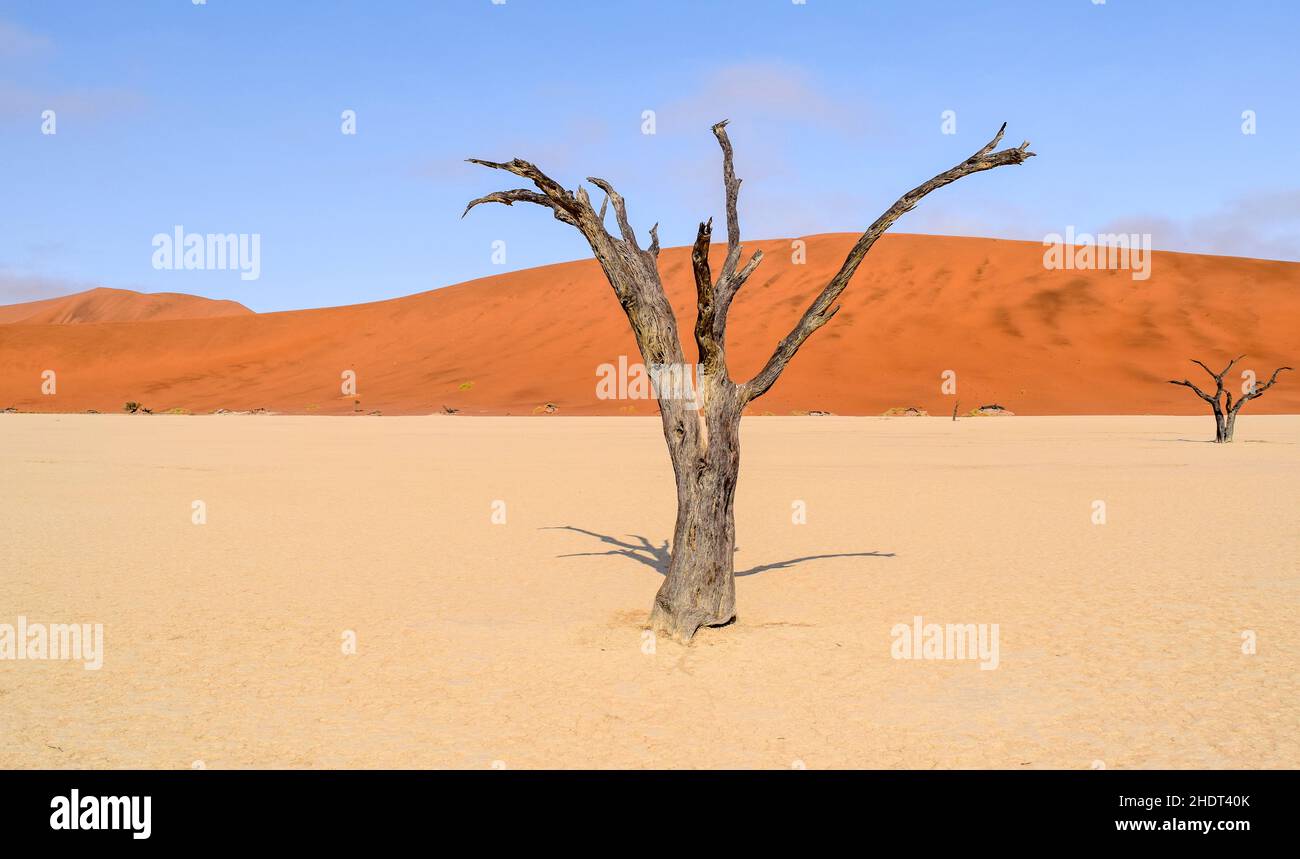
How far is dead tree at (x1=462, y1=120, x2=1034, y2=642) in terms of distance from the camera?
726cm

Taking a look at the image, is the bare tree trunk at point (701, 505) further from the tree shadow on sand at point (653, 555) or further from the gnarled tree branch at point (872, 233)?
the tree shadow on sand at point (653, 555)

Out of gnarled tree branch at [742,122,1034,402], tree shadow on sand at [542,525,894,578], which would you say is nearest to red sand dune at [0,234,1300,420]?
tree shadow on sand at [542,525,894,578]

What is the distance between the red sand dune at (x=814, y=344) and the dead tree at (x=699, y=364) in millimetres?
46150

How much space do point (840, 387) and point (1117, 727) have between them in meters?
51.6

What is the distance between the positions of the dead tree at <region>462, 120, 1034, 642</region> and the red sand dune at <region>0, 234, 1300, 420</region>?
46.2 m

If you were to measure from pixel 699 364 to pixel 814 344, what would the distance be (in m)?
57.8

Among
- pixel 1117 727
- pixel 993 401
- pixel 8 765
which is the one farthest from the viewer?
pixel 993 401

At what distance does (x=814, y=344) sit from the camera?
6388cm

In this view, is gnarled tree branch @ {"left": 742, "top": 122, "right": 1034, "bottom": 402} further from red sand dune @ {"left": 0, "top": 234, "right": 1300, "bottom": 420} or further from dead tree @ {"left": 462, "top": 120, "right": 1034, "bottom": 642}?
red sand dune @ {"left": 0, "top": 234, "right": 1300, "bottom": 420}

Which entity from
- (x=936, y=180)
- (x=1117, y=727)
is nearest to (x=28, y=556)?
(x=936, y=180)

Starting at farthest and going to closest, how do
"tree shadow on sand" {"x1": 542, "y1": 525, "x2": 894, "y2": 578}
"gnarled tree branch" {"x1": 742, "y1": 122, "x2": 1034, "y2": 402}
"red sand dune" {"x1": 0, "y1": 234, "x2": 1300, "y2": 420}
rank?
1. "red sand dune" {"x1": 0, "y1": 234, "x2": 1300, "y2": 420}
2. "tree shadow on sand" {"x1": 542, "y1": 525, "x2": 894, "y2": 578}
3. "gnarled tree branch" {"x1": 742, "y1": 122, "x2": 1034, "y2": 402}
